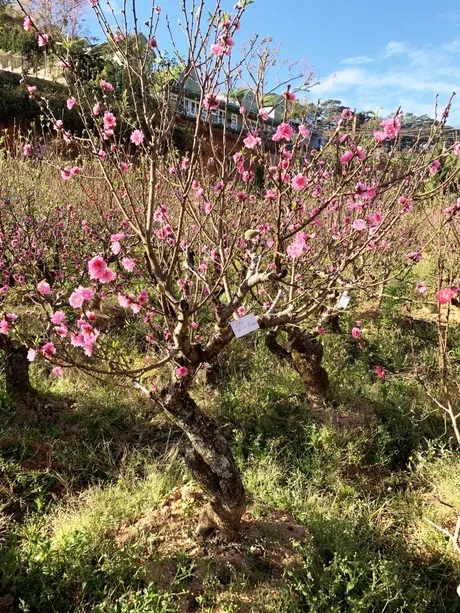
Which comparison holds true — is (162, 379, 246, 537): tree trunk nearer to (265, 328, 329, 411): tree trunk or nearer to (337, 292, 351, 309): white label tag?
(337, 292, 351, 309): white label tag

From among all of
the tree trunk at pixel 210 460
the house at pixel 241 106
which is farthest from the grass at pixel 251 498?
the house at pixel 241 106

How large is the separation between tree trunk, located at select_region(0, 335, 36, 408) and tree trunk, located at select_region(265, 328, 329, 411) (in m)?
1.88

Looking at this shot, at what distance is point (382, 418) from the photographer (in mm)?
3416

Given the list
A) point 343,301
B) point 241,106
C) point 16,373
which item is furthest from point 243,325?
point 16,373

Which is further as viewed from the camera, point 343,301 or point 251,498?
point 343,301

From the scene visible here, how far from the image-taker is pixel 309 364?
11.2 feet

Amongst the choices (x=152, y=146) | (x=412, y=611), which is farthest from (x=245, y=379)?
(x=152, y=146)

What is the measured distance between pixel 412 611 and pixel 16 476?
228cm

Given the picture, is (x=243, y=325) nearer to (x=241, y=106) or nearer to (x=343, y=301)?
(x=343, y=301)

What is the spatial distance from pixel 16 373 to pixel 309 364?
2205 mm

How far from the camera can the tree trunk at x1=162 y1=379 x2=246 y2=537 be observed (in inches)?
79.1

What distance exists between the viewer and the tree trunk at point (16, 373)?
3125mm

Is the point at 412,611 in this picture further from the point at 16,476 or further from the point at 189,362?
the point at 16,476

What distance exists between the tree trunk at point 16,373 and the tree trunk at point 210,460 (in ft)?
5.50
